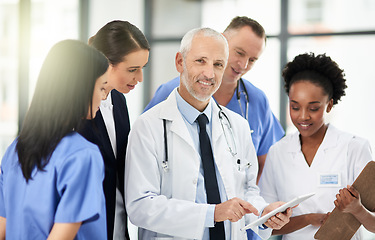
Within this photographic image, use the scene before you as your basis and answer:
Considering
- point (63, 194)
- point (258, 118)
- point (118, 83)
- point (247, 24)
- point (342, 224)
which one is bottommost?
point (342, 224)

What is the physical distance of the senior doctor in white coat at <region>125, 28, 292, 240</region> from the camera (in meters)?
1.65

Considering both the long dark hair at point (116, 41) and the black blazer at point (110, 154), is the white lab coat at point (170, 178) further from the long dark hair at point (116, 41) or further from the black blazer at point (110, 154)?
the long dark hair at point (116, 41)

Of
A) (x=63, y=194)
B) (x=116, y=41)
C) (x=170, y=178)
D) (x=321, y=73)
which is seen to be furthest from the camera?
(x=321, y=73)

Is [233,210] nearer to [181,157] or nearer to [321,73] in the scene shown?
[181,157]

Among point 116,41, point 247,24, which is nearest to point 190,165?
point 116,41

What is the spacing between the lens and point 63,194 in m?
1.28

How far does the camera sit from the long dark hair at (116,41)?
183 cm

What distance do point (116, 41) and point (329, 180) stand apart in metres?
1.08

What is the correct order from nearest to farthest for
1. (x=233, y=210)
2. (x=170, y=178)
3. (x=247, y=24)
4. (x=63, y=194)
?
1. (x=63, y=194)
2. (x=233, y=210)
3. (x=170, y=178)
4. (x=247, y=24)

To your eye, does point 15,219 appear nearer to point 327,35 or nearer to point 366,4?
point 327,35

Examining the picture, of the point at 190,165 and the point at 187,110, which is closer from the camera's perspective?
the point at 190,165

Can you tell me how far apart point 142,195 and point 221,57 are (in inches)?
24.3

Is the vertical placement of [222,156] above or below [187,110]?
below

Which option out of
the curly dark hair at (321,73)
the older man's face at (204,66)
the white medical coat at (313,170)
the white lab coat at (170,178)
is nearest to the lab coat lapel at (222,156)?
the white lab coat at (170,178)
